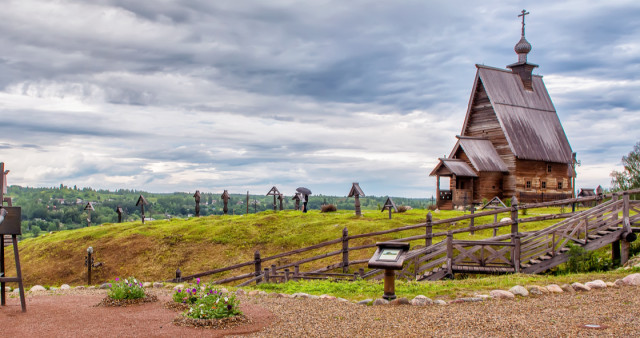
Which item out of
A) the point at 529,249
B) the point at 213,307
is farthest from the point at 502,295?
the point at 529,249

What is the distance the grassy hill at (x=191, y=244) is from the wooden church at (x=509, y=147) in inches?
302

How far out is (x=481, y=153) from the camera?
1677 inches

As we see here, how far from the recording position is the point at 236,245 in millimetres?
30719

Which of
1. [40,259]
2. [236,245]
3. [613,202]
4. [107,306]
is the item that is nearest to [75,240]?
[40,259]

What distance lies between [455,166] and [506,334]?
33.0 meters

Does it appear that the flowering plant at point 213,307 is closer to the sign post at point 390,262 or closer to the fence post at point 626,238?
the sign post at point 390,262

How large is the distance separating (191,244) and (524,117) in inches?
1240

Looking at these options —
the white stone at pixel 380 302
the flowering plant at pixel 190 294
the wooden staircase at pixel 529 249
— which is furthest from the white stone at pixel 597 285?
the flowering plant at pixel 190 294

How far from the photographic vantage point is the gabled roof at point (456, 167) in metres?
40.2

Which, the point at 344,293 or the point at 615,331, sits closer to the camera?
the point at 615,331

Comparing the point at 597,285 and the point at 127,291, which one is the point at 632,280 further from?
the point at 127,291

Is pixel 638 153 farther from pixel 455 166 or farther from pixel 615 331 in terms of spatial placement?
pixel 615 331

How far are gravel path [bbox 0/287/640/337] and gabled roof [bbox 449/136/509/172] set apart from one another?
29.8 meters

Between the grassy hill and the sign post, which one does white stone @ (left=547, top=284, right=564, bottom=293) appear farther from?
the grassy hill
